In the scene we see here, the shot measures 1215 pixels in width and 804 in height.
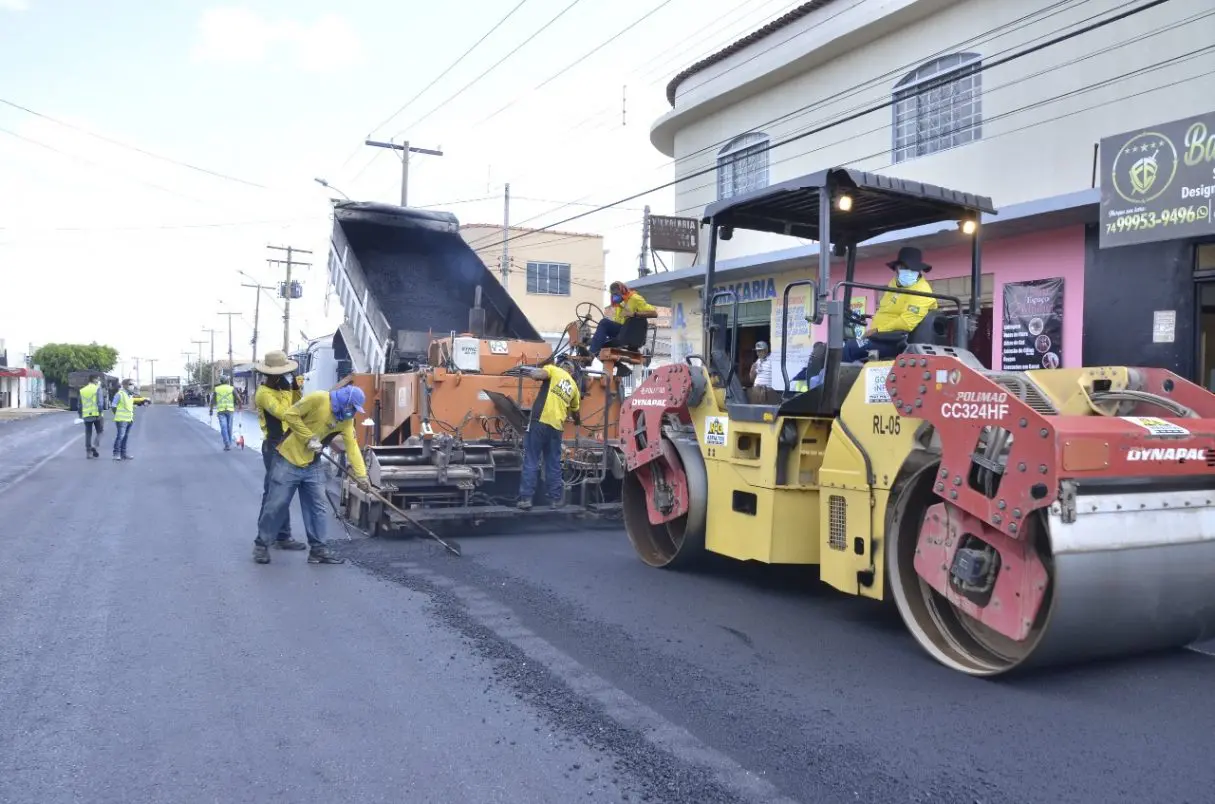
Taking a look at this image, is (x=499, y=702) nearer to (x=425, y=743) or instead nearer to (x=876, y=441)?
(x=425, y=743)

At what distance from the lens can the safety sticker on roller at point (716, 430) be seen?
19.9 feet

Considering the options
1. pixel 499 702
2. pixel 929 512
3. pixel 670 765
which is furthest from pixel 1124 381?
pixel 499 702

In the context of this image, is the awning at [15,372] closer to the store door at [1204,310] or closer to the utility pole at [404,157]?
the utility pole at [404,157]

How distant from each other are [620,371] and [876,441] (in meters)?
4.69

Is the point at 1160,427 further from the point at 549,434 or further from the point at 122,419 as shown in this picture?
the point at 122,419

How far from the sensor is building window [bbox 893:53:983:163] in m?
11.7

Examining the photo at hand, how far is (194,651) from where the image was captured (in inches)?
185

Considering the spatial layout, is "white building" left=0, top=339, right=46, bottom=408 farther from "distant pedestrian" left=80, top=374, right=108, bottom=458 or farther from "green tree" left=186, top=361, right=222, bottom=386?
"distant pedestrian" left=80, top=374, right=108, bottom=458

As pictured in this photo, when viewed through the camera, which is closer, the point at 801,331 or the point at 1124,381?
the point at 1124,381

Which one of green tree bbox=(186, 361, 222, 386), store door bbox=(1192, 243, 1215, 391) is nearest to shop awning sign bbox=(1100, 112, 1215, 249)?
store door bbox=(1192, 243, 1215, 391)

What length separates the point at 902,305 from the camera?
5.46 m

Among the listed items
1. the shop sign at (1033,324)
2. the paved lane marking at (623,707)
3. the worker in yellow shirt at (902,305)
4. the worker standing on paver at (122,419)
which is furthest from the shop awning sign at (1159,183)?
the worker standing on paver at (122,419)

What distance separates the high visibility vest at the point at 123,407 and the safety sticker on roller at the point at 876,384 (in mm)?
15300

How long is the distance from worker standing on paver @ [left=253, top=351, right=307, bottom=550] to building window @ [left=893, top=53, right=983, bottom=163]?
8.15m
